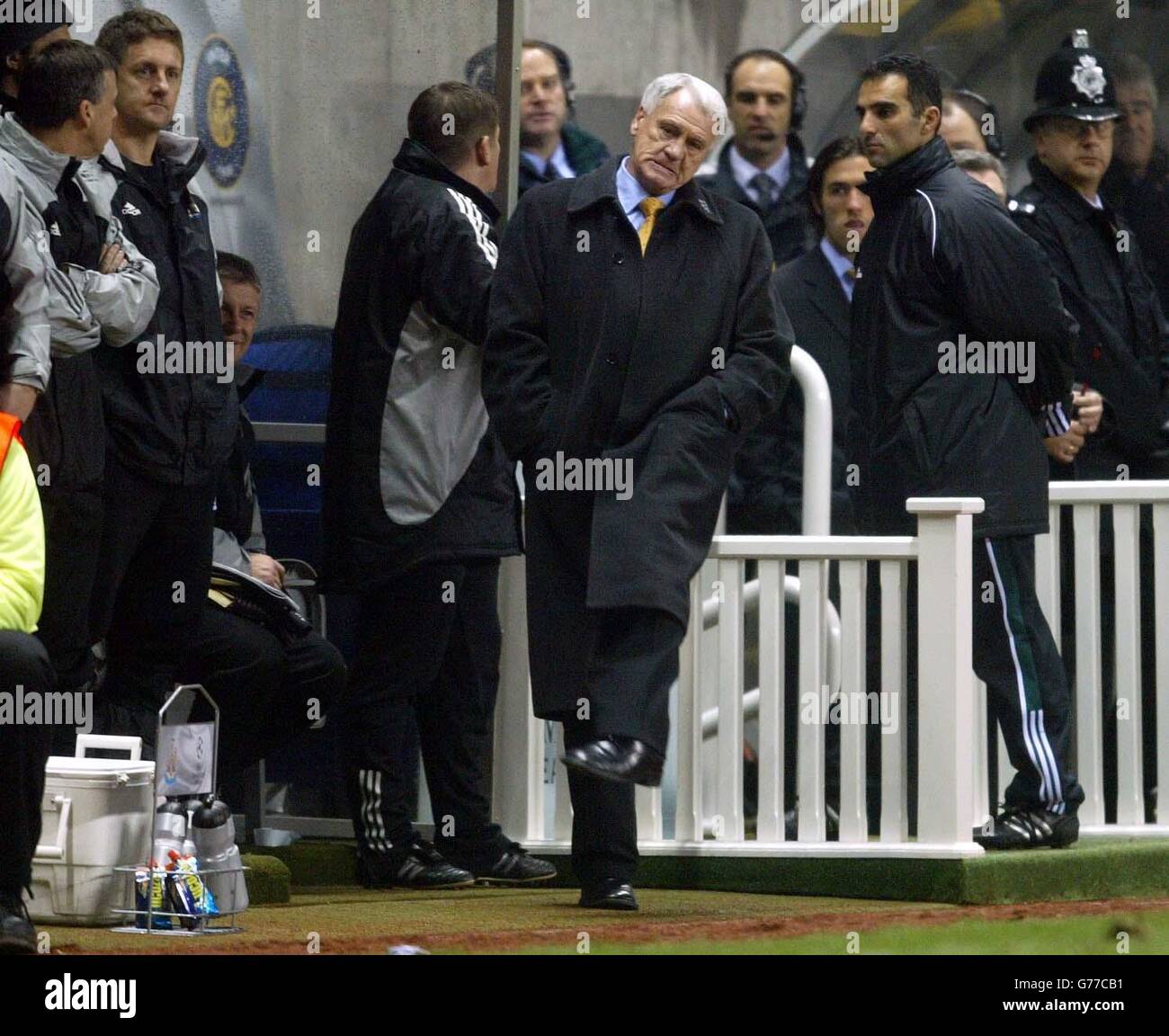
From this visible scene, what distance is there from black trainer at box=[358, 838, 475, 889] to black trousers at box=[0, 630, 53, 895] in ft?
6.42

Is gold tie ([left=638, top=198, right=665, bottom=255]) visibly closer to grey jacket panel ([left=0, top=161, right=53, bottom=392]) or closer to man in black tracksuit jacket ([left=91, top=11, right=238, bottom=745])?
man in black tracksuit jacket ([left=91, top=11, right=238, bottom=745])

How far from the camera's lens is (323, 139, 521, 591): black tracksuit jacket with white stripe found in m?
8.48

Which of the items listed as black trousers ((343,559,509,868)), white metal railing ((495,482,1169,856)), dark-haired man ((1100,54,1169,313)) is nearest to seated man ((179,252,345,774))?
black trousers ((343,559,509,868))

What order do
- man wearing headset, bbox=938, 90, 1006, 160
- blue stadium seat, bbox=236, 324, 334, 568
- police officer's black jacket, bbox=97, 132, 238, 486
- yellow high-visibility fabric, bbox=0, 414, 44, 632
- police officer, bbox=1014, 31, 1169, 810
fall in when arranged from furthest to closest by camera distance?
man wearing headset, bbox=938, 90, 1006, 160 < police officer, bbox=1014, 31, 1169, 810 < blue stadium seat, bbox=236, 324, 334, 568 < police officer's black jacket, bbox=97, 132, 238, 486 < yellow high-visibility fabric, bbox=0, 414, 44, 632

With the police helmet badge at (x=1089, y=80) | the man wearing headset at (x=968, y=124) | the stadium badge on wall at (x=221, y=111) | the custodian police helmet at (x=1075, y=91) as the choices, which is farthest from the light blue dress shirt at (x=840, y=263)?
the stadium badge on wall at (x=221, y=111)

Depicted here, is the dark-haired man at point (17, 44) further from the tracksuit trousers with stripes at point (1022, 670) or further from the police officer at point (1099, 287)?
the police officer at point (1099, 287)

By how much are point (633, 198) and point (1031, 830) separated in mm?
2149

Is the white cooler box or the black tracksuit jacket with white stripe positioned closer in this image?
the white cooler box

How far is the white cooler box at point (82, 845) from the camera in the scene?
24.3 ft

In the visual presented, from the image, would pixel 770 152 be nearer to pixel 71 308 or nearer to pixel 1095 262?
pixel 1095 262

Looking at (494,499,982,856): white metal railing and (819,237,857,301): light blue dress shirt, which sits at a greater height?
(819,237,857,301): light blue dress shirt

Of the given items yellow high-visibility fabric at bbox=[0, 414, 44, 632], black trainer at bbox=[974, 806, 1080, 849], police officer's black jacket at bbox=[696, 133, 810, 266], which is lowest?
black trainer at bbox=[974, 806, 1080, 849]

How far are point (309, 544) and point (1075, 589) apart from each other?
231 centimetres
